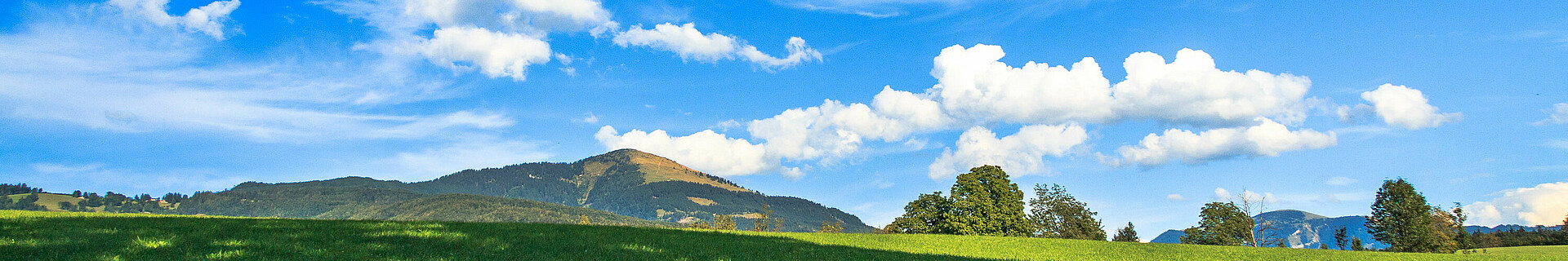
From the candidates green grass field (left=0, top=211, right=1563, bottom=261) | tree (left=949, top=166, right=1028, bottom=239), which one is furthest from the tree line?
green grass field (left=0, top=211, right=1563, bottom=261)

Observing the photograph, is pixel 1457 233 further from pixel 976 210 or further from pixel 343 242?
pixel 343 242

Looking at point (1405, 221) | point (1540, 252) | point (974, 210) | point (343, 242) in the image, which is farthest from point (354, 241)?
point (1540, 252)

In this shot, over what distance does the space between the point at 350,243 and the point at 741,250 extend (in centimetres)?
1142

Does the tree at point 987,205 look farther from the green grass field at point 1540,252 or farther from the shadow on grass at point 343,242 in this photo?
the shadow on grass at point 343,242

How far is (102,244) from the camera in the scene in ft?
56.0

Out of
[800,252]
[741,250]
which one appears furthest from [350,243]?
[800,252]

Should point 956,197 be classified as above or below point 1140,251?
above

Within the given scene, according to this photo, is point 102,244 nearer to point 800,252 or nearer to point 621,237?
point 621,237

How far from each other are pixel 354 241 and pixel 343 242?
552mm

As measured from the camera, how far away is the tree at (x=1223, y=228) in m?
95.3

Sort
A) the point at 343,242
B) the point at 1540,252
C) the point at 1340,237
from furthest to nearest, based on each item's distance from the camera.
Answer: the point at 1340,237 → the point at 1540,252 → the point at 343,242

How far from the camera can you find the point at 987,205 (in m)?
69.0

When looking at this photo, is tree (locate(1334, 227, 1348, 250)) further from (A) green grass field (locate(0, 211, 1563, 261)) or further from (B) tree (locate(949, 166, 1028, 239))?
(A) green grass field (locate(0, 211, 1563, 261))

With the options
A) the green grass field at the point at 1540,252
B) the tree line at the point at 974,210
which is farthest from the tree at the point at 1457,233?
the tree line at the point at 974,210
